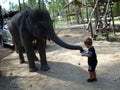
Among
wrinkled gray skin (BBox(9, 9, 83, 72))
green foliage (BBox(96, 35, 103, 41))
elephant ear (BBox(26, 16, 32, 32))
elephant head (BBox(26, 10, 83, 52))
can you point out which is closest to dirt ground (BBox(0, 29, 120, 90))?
wrinkled gray skin (BBox(9, 9, 83, 72))

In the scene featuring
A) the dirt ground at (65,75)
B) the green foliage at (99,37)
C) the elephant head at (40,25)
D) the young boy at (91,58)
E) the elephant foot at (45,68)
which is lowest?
the dirt ground at (65,75)

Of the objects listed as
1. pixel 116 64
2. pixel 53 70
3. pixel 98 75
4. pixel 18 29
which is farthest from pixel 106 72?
pixel 18 29

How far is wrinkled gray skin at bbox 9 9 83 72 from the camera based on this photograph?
8844 mm

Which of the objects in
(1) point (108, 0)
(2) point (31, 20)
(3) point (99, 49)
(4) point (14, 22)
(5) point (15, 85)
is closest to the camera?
(5) point (15, 85)

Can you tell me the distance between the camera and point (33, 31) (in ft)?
29.9

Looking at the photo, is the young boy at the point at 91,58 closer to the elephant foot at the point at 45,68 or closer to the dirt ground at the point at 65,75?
the dirt ground at the point at 65,75

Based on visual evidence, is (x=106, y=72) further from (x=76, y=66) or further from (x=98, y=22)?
(x=98, y=22)

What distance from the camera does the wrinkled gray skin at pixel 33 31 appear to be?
8.84 meters

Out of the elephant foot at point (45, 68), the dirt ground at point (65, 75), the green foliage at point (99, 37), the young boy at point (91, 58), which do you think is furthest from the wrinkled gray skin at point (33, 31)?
the green foliage at point (99, 37)

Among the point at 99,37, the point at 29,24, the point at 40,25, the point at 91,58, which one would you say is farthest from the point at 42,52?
the point at 99,37

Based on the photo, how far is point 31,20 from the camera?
916cm

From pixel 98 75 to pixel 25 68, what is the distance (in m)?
2.89

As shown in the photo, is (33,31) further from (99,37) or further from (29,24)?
(99,37)

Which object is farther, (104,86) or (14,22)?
(14,22)
